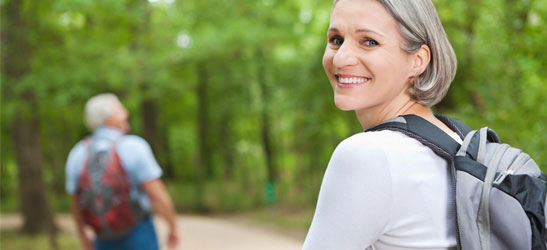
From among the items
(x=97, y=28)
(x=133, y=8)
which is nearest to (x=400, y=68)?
(x=133, y=8)

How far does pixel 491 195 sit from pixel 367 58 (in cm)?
41

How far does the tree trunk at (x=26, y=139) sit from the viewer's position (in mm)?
12547

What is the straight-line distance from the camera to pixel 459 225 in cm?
134

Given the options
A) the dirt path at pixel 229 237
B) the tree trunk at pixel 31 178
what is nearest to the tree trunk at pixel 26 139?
the tree trunk at pixel 31 178

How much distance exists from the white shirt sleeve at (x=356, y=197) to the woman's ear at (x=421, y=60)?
0.28 meters

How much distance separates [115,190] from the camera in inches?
174

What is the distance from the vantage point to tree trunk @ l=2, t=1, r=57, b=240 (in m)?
12.5

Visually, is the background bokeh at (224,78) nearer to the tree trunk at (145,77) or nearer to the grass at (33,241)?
the tree trunk at (145,77)

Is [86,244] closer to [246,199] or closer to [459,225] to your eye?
[459,225]

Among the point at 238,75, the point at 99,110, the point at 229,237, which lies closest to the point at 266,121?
the point at 238,75

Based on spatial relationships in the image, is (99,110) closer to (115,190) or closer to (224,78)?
(115,190)

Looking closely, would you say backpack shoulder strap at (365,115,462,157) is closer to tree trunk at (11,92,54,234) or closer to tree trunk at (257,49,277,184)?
tree trunk at (11,92,54,234)

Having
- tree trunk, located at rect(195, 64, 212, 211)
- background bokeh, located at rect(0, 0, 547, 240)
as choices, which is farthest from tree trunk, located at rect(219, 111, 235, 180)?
tree trunk, located at rect(195, 64, 212, 211)

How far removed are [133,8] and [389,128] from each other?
10994 millimetres
